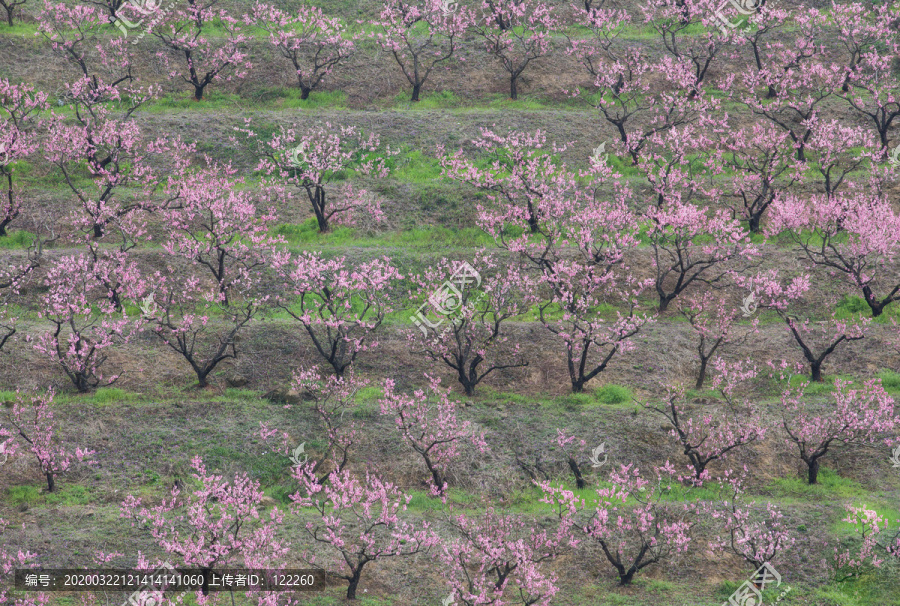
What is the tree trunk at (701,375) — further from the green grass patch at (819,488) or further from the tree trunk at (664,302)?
the green grass patch at (819,488)

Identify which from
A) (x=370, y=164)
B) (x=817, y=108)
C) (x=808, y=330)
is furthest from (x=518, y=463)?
(x=817, y=108)

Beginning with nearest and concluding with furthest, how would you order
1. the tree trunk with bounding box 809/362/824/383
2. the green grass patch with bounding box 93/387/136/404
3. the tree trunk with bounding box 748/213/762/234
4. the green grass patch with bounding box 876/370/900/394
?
1. the green grass patch with bounding box 93/387/136/404
2. the green grass patch with bounding box 876/370/900/394
3. the tree trunk with bounding box 809/362/824/383
4. the tree trunk with bounding box 748/213/762/234

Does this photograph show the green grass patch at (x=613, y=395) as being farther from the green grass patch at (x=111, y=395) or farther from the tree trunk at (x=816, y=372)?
the green grass patch at (x=111, y=395)

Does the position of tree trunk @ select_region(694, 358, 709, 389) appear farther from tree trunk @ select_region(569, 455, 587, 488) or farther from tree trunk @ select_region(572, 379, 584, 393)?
tree trunk @ select_region(569, 455, 587, 488)

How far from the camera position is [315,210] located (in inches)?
1503

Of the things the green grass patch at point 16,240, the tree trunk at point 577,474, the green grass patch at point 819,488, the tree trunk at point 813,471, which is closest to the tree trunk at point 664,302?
the green grass patch at point 819,488

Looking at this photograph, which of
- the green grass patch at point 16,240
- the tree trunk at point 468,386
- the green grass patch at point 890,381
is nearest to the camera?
the green grass patch at point 890,381

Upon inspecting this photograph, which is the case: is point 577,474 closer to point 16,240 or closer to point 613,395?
point 613,395

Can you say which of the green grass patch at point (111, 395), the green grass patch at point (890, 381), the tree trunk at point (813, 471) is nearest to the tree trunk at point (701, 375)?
the tree trunk at point (813, 471)

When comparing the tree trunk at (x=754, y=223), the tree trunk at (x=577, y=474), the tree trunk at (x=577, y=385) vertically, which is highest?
the tree trunk at (x=754, y=223)

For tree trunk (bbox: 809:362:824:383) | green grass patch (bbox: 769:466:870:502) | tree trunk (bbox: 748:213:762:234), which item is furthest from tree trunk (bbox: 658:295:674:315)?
green grass patch (bbox: 769:466:870:502)

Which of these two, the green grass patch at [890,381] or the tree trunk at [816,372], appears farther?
the tree trunk at [816,372]

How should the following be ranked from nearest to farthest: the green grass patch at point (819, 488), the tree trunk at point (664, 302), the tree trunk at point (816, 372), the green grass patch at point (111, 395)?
the green grass patch at point (819, 488)
the green grass patch at point (111, 395)
the tree trunk at point (816, 372)
the tree trunk at point (664, 302)

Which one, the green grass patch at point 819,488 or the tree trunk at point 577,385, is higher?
the tree trunk at point 577,385
